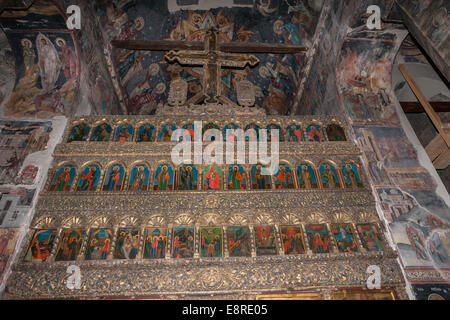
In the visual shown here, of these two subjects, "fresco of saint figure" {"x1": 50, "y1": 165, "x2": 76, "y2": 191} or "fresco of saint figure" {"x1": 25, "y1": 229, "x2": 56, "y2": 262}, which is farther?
"fresco of saint figure" {"x1": 50, "y1": 165, "x2": 76, "y2": 191}

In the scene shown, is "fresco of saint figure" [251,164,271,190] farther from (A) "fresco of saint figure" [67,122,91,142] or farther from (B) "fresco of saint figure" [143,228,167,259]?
(A) "fresco of saint figure" [67,122,91,142]

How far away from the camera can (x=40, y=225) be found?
16.2ft

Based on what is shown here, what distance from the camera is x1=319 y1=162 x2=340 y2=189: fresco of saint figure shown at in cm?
577

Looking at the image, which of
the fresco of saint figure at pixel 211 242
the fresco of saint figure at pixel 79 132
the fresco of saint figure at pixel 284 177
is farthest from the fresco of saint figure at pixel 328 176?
the fresco of saint figure at pixel 79 132

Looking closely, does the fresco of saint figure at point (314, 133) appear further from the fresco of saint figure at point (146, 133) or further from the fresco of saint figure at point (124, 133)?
the fresco of saint figure at point (124, 133)

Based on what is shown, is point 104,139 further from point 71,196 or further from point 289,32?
point 289,32

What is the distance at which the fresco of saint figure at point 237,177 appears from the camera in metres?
5.70

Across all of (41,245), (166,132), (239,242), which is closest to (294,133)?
(166,132)

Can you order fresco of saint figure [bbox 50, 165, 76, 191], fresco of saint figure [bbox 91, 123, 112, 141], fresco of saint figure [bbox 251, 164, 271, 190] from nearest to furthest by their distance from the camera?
fresco of saint figure [bbox 50, 165, 76, 191] → fresco of saint figure [bbox 251, 164, 271, 190] → fresco of saint figure [bbox 91, 123, 112, 141]

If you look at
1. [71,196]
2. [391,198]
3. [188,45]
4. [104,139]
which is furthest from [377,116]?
[71,196]

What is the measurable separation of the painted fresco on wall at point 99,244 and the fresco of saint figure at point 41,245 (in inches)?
22.5

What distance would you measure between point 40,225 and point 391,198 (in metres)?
5.90

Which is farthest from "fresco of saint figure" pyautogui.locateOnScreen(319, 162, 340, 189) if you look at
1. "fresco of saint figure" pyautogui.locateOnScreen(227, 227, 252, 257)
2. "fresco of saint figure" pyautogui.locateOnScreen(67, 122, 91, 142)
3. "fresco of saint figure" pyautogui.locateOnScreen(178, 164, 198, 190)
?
"fresco of saint figure" pyautogui.locateOnScreen(67, 122, 91, 142)

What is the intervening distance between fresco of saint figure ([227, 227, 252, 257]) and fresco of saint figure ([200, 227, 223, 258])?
0.15 metres
